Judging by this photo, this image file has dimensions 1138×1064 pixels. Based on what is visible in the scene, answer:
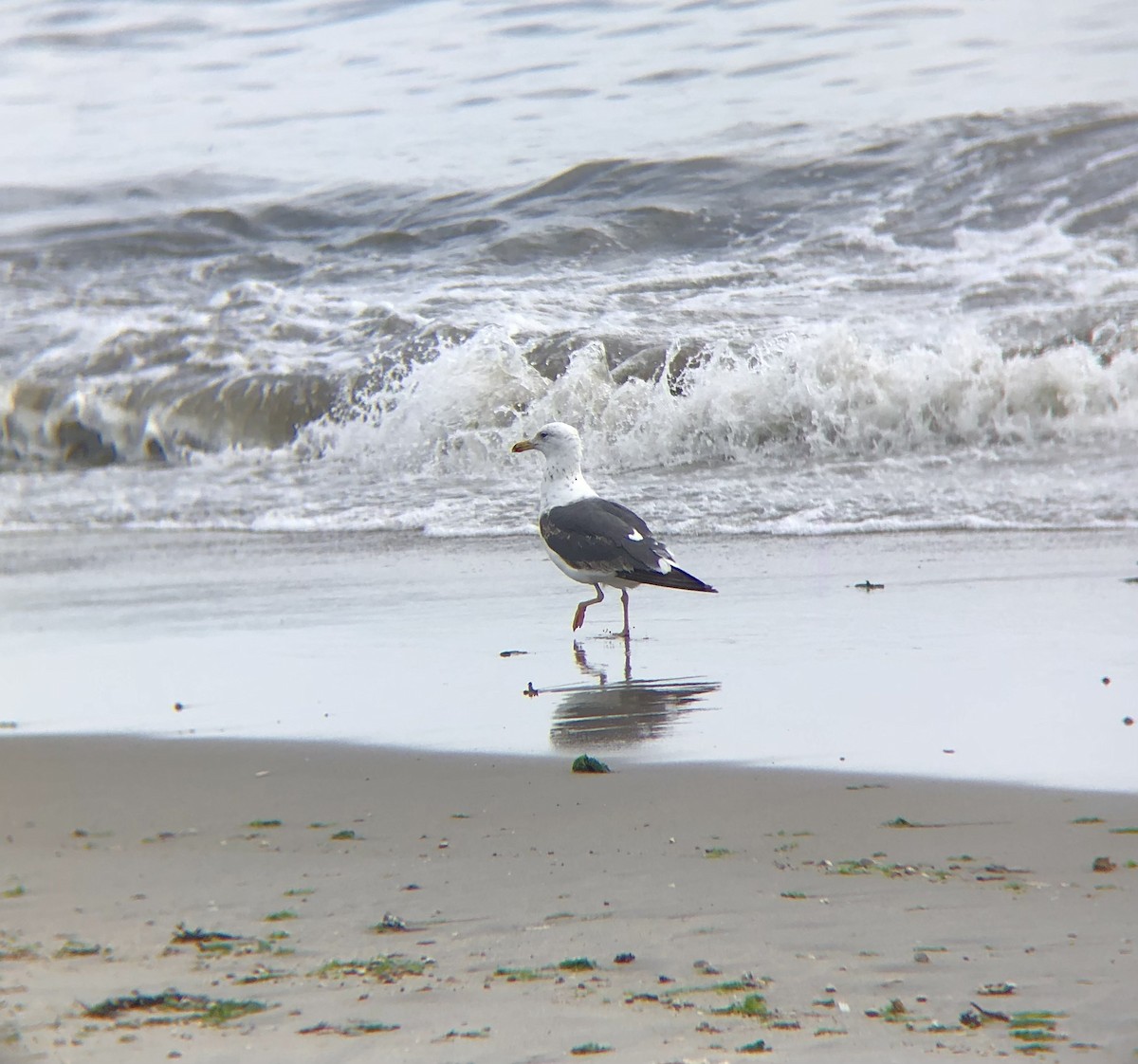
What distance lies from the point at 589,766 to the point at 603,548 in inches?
76.6

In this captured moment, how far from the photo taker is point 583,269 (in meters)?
14.8

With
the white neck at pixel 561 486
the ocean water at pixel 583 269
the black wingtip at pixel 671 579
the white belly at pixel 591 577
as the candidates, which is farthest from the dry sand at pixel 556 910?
the ocean water at pixel 583 269

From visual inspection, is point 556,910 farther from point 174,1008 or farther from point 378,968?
point 174,1008

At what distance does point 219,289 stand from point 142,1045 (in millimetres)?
15096

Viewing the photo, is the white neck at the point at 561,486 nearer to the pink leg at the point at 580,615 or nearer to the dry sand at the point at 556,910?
the pink leg at the point at 580,615

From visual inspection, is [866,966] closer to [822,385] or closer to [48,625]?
[48,625]

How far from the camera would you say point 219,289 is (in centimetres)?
1642

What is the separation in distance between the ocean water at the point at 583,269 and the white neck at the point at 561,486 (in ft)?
5.09

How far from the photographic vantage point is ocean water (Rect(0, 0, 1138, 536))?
9438mm

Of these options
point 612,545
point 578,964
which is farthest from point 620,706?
point 578,964

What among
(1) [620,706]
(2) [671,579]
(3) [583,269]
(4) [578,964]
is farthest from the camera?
(3) [583,269]

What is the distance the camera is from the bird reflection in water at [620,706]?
4.06 metres

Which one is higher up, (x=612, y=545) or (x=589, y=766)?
(x=612, y=545)

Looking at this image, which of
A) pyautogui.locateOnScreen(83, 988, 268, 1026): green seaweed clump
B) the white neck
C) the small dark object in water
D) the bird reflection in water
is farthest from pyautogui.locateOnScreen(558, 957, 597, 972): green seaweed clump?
the white neck
